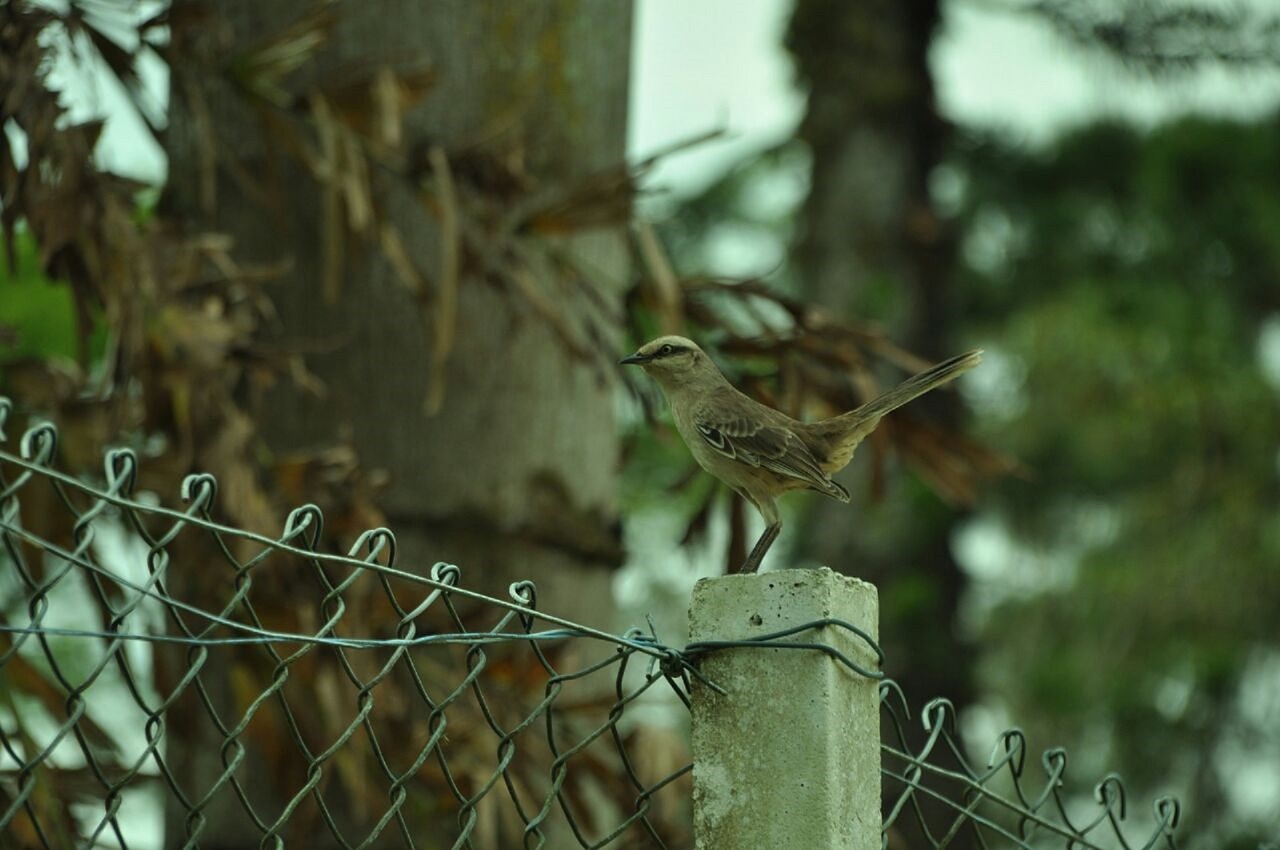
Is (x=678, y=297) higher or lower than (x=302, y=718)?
higher

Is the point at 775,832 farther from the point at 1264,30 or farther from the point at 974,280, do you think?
the point at 974,280

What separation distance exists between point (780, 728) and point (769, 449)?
3.41 feet

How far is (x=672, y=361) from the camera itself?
3553 mm

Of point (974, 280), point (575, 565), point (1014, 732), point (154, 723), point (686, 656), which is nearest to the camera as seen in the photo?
point (154, 723)

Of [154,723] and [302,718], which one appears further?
[302,718]

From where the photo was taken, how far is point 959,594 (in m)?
9.33

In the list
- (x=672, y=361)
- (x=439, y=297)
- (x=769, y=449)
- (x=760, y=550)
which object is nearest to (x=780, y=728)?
(x=760, y=550)

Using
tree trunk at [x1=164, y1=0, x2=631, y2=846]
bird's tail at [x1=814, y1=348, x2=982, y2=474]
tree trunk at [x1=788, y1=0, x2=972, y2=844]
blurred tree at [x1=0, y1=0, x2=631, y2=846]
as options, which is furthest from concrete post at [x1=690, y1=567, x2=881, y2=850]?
tree trunk at [x1=788, y1=0, x2=972, y2=844]

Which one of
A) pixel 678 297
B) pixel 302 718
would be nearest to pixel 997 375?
pixel 678 297

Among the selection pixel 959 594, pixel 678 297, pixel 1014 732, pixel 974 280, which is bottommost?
pixel 1014 732

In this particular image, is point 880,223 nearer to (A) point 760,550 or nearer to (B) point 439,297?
(B) point 439,297

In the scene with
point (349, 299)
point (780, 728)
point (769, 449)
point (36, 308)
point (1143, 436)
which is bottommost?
point (780, 728)

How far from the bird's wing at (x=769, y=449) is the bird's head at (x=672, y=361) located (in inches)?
12.7

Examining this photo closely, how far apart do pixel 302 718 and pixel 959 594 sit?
20.1 feet
